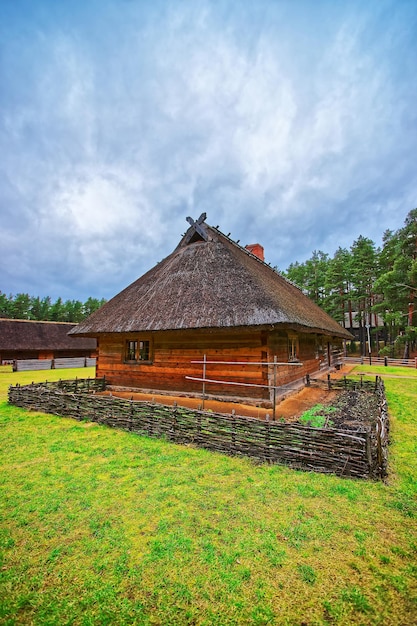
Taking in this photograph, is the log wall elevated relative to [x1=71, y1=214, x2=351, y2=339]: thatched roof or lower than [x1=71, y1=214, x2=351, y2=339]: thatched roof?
lower

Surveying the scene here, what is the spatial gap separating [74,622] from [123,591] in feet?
1.57

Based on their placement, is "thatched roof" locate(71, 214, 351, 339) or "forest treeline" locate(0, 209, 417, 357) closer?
"thatched roof" locate(71, 214, 351, 339)

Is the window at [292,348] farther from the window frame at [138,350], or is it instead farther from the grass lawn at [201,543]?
the grass lawn at [201,543]

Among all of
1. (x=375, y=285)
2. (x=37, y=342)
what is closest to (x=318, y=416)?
(x=375, y=285)

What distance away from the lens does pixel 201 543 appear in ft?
11.9

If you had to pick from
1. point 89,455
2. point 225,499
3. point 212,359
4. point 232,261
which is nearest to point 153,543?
point 225,499

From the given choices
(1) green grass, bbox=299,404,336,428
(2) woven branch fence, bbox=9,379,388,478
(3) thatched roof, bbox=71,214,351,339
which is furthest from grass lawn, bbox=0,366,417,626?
(3) thatched roof, bbox=71,214,351,339

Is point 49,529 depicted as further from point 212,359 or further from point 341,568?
point 212,359

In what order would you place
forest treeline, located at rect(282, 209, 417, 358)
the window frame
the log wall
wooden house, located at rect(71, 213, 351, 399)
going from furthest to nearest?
1. forest treeline, located at rect(282, 209, 417, 358)
2. the window frame
3. the log wall
4. wooden house, located at rect(71, 213, 351, 399)

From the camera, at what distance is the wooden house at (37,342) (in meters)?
30.8

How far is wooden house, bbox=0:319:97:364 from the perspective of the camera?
30750 millimetres

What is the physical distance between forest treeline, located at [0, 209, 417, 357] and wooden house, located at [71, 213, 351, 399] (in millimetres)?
20010

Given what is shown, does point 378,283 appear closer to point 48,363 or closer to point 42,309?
point 48,363

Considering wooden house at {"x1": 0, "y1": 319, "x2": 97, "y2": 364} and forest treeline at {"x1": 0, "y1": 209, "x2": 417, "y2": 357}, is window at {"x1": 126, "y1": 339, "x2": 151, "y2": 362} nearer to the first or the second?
wooden house at {"x1": 0, "y1": 319, "x2": 97, "y2": 364}
